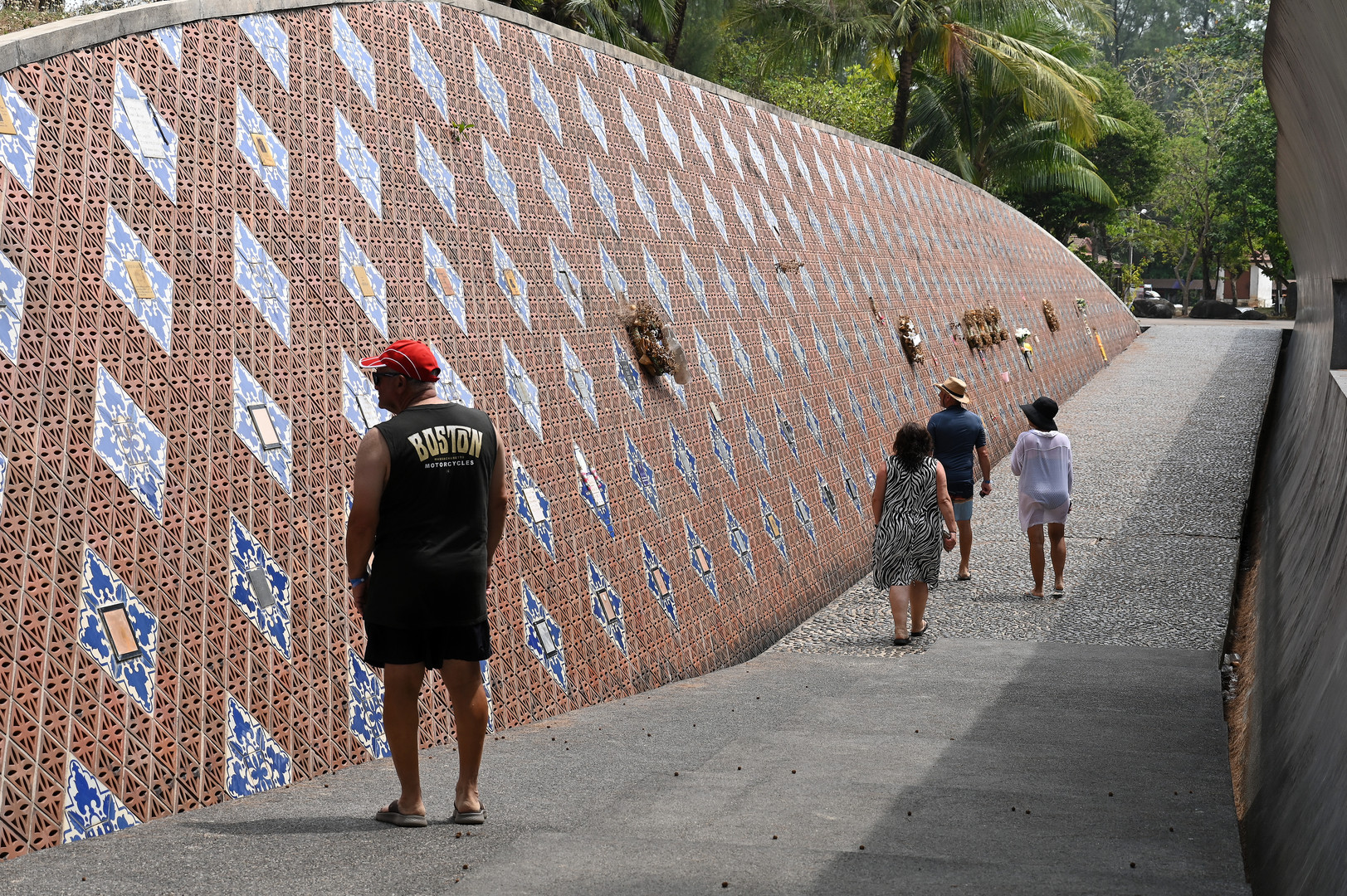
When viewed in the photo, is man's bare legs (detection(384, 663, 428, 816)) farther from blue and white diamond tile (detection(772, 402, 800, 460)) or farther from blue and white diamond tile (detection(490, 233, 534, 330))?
blue and white diamond tile (detection(772, 402, 800, 460))

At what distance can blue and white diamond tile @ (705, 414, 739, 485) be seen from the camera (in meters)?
9.91

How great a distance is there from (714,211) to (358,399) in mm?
5574

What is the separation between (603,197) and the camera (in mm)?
9523

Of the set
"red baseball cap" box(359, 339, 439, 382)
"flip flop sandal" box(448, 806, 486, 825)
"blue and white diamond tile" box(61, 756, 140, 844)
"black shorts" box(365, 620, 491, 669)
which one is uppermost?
"red baseball cap" box(359, 339, 439, 382)

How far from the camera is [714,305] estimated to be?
10719 millimetres

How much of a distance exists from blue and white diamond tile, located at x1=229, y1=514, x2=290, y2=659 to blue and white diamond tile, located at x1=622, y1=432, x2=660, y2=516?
3257 mm

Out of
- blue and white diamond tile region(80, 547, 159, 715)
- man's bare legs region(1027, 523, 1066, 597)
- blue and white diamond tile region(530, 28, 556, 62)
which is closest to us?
blue and white diamond tile region(80, 547, 159, 715)

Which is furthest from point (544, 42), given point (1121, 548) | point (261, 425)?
point (1121, 548)

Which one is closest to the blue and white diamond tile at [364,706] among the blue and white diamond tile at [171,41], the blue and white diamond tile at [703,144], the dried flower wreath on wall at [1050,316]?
the blue and white diamond tile at [171,41]

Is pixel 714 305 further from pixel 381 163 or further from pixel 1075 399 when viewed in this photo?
pixel 1075 399

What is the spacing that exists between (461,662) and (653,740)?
6.02ft

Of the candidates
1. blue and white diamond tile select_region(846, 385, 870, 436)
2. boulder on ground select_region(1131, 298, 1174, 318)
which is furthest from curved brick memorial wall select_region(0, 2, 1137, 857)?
boulder on ground select_region(1131, 298, 1174, 318)

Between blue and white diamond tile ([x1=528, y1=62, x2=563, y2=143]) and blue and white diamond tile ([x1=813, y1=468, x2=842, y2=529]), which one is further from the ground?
blue and white diamond tile ([x1=528, y1=62, x2=563, y2=143])

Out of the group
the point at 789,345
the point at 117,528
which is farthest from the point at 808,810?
the point at 789,345
